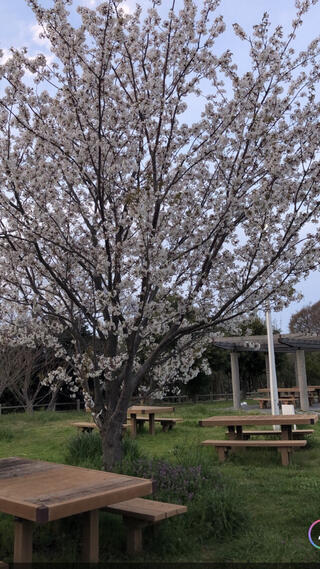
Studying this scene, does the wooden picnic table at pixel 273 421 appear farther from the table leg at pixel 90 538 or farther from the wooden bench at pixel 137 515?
the table leg at pixel 90 538

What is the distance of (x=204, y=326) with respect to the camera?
5352 millimetres

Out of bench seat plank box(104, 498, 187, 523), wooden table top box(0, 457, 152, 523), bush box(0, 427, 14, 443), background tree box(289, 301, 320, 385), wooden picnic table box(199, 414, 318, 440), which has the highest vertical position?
background tree box(289, 301, 320, 385)

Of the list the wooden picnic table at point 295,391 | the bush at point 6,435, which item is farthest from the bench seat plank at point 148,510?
the wooden picnic table at point 295,391

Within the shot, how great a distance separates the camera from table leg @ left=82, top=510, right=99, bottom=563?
3.42 m

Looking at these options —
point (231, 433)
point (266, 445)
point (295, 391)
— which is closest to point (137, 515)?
point (266, 445)

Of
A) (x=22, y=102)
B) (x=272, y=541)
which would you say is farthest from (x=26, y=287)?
(x=272, y=541)

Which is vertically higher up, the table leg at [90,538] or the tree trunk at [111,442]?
the tree trunk at [111,442]

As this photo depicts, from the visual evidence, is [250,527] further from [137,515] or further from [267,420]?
[267,420]

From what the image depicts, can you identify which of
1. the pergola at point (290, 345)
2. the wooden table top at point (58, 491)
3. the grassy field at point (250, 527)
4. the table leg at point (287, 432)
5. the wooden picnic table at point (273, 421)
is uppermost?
the pergola at point (290, 345)

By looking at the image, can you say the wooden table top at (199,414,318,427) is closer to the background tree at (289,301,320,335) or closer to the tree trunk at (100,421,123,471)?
the tree trunk at (100,421,123,471)

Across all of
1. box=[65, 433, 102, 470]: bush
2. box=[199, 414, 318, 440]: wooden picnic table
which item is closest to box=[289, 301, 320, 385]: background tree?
box=[199, 414, 318, 440]: wooden picnic table

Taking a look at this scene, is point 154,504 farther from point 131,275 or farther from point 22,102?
point 22,102

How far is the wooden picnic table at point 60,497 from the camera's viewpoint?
2.89 meters

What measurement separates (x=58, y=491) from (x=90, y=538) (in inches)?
20.1
